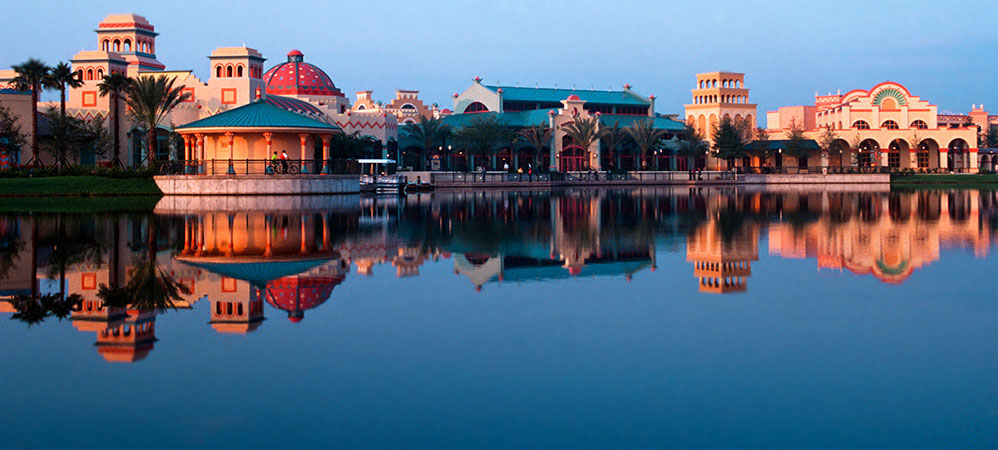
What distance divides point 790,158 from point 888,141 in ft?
29.5

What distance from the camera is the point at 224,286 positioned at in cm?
1260

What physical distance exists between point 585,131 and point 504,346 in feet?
240

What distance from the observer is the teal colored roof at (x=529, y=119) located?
8531cm

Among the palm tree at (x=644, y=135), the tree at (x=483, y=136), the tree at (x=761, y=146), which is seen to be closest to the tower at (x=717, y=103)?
the tree at (x=761, y=146)

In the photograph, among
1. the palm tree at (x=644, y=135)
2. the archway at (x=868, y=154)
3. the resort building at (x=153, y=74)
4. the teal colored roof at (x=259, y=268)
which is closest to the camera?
the teal colored roof at (x=259, y=268)

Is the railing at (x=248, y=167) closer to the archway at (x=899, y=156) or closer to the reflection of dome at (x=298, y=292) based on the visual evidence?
the reflection of dome at (x=298, y=292)

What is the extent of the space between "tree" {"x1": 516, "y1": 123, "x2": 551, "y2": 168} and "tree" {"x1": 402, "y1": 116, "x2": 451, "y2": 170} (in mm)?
6876

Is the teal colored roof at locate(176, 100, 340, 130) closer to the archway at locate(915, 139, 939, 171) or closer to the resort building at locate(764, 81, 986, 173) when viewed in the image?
the resort building at locate(764, 81, 986, 173)

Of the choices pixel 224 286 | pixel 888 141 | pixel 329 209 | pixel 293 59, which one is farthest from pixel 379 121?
pixel 224 286

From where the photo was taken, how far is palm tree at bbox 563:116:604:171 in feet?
266

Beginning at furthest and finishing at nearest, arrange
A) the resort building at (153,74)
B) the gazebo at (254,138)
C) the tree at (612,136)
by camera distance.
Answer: the tree at (612,136) < the resort building at (153,74) < the gazebo at (254,138)

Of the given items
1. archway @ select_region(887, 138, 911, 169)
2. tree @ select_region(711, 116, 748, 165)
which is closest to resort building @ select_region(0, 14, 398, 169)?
tree @ select_region(711, 116, 748, 165)

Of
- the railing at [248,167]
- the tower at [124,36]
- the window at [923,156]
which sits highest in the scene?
the tower at [124,36]

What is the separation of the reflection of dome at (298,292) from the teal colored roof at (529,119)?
68.2m
